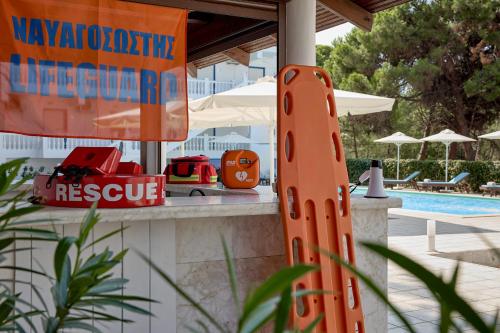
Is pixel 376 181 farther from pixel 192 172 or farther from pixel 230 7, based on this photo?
pixel 192 172

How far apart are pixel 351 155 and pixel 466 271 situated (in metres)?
19.9

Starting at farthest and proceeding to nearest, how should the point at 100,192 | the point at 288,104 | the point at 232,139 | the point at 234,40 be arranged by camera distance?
the point at 232,139, the point at 234,40, the point at 288,104, the point at 100,192

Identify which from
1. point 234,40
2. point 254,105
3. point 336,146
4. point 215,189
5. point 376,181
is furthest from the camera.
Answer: point 254,105

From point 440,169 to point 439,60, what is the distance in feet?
12.8

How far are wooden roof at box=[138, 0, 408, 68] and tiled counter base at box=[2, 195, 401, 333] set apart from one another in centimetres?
148

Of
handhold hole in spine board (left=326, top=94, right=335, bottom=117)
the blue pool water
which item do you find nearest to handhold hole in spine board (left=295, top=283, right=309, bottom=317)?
handhold hole in spine board (left=326, top=94, right=335, bottom=117)

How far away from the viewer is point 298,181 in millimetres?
2854

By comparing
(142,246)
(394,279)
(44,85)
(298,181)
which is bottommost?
(394,279)

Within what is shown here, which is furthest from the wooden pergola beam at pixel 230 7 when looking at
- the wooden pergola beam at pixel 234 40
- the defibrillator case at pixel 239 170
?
the defibrillator case at pixel 239 170

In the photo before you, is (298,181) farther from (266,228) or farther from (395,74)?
(395,74)

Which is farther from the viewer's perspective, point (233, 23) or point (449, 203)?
point (449, 203)

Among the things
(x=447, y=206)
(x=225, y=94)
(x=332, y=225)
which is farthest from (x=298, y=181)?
(x=447, y=206)

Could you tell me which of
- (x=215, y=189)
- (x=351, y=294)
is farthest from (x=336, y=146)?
(x=215, y=189)

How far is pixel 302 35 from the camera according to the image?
3842 millimetres
